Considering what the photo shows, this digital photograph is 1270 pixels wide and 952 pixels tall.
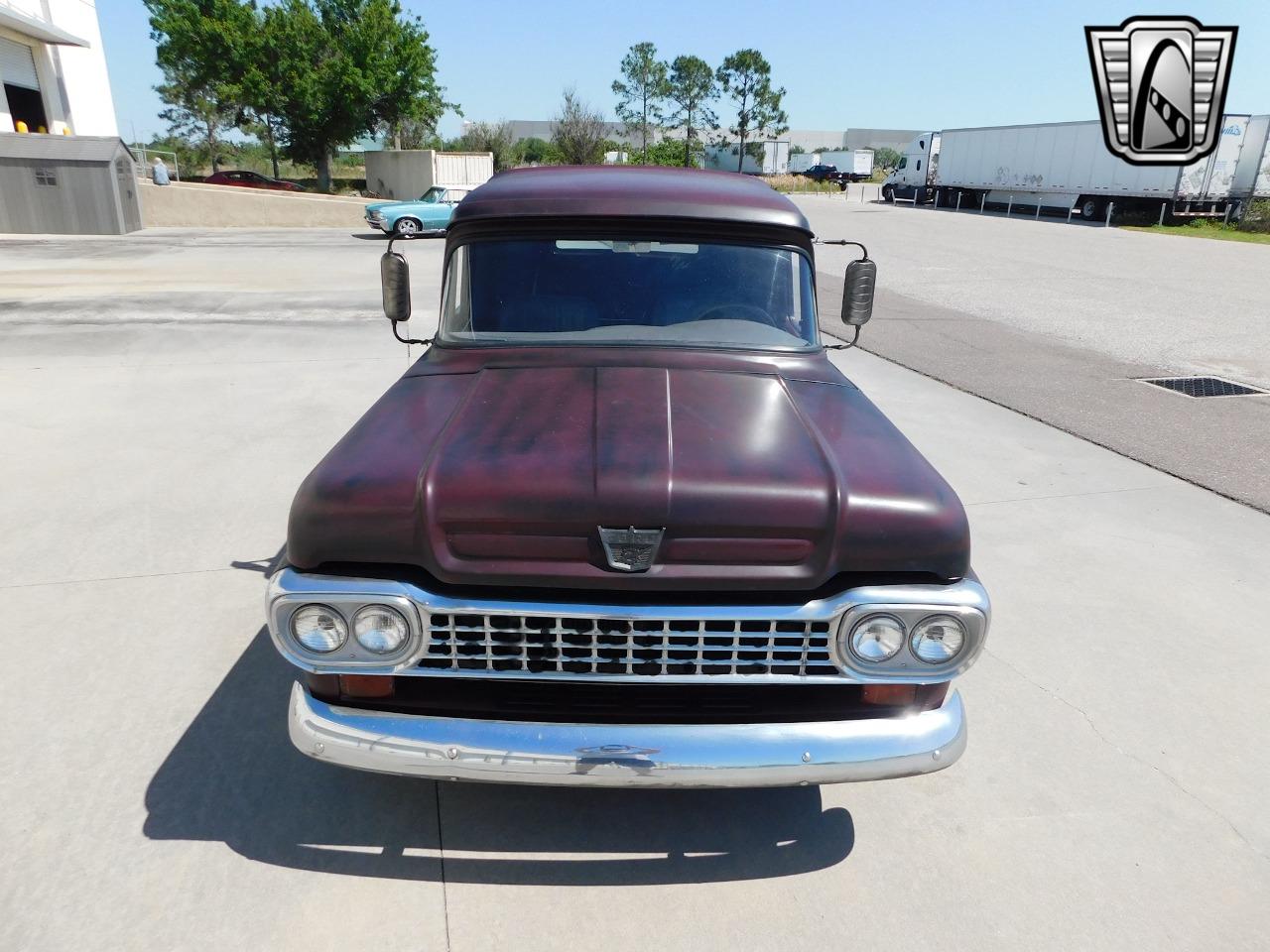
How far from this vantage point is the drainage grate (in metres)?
8.38

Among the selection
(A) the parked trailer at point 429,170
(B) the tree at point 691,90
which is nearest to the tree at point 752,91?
(B) the tree at point 691,90

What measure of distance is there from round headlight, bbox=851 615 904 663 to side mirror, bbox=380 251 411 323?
2636 mm

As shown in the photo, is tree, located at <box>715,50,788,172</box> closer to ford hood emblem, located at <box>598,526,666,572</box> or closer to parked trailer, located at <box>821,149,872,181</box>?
parked trailer, located at <box>821,149,872,181</box>

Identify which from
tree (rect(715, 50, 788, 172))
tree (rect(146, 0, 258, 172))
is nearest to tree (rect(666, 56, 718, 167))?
tree (rect(715, 50, 788, 172))

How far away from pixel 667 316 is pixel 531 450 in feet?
3.87

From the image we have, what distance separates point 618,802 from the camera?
9.43ft

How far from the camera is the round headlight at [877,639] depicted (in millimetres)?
2301

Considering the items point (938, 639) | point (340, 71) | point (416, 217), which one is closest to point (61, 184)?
point (416, 217)

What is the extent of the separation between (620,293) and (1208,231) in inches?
1296

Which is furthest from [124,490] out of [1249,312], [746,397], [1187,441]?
[1249,312]

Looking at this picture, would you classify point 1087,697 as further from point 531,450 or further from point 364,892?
point 364,892

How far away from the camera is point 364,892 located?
2523 millimetres

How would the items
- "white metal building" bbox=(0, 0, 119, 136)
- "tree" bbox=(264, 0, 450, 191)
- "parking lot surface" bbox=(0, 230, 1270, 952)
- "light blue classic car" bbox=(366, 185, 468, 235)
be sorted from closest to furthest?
"parking lot surface" bbox=(0, 230, 1270, 952) → "light blue classic car" bbox=(366, 185, 468, 235) → "white metal building" bbox=(0, 0, 119, 136) → "tree" bbox=(264, 0, 450, 191)

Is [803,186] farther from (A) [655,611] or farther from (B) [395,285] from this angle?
(A) [655,611]
